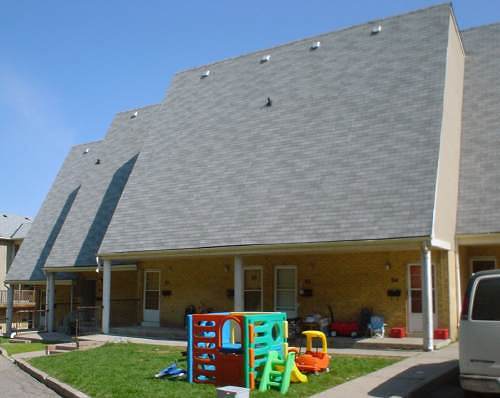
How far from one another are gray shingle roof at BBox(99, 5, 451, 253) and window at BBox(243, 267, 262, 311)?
2500mm

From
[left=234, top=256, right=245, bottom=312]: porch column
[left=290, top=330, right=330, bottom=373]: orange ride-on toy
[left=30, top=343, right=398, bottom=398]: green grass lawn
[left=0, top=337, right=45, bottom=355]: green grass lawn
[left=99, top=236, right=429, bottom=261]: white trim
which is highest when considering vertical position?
[left=99, top=236, right=429, bottom=261]: white trim

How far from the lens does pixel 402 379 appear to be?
1082cm

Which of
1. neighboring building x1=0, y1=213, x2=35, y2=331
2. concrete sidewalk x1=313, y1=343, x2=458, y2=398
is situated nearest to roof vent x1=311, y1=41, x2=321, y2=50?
concrete sidewalk x1=313, y1=343, x2=458, y2=398

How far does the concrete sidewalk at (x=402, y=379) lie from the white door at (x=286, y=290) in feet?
21.0

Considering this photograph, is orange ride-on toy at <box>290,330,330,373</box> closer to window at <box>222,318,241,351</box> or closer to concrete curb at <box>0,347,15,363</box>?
window at <box>222,318,241,351</box>

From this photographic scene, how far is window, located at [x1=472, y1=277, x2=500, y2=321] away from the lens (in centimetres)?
844

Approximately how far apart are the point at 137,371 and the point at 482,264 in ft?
38.9

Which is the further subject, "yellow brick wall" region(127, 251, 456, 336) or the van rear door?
"yellow brick wall" region(127, 251, 456, 336)

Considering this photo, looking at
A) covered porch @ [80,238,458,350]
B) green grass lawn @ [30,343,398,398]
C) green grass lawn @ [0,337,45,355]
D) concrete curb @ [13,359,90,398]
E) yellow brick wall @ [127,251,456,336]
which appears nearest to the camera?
green grass lawn @ [30,343,398,398]

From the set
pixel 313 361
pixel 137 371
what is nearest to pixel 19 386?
pixel 137 371

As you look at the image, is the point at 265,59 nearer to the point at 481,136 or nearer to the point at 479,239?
the point at 481,136

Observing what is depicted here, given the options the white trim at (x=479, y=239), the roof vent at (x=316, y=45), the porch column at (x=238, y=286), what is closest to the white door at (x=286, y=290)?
the porch column at (x=238, y=286)

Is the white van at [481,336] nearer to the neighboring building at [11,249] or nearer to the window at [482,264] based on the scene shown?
the window at [482,264]

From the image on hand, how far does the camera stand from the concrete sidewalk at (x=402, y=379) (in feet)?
31.6
